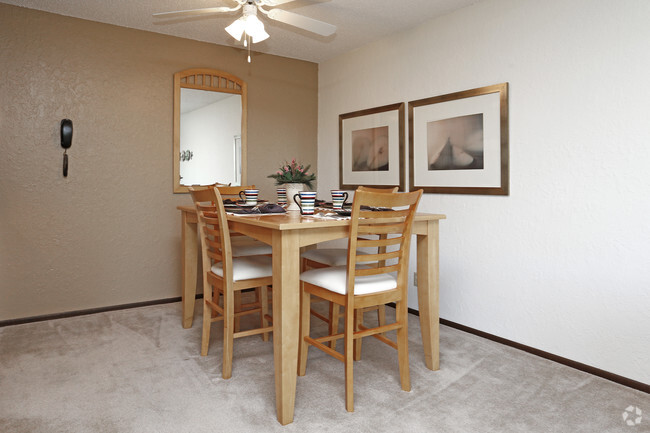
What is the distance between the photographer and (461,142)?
3170 mm

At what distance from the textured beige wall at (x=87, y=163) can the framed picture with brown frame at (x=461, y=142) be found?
6.24 ft

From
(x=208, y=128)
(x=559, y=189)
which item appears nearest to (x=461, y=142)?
(x=559, y=189)

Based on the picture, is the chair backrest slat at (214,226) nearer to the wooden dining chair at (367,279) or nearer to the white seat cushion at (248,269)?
the white seat cushion at (248,269)

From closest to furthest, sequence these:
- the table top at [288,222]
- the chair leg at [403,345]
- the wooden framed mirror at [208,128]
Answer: the table top at [288,222]
the chair leg at [403,345]
the wooden framed mirror at [208,128]

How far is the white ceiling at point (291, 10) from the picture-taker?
10.2ft

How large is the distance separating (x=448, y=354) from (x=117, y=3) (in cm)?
329

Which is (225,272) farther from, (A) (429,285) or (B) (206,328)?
(A) (429,285)

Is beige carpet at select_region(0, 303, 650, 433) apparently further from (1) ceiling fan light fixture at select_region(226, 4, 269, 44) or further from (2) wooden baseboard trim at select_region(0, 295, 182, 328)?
(1) ceiling fan light fixture at select_region(226, 4, 269, 44)

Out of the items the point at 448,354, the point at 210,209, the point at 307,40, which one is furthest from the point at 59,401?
the point at 307,40

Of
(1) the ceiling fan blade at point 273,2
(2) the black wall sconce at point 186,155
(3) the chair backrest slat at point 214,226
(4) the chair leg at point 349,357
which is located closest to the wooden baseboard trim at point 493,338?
(2) the black wall sconce at point 186,155

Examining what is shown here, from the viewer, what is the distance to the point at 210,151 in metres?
4.06

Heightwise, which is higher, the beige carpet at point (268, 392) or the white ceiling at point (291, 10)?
the white ceiling at point (291, 10)

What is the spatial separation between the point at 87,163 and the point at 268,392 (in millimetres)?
2471

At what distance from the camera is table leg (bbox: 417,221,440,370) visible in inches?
94.7
